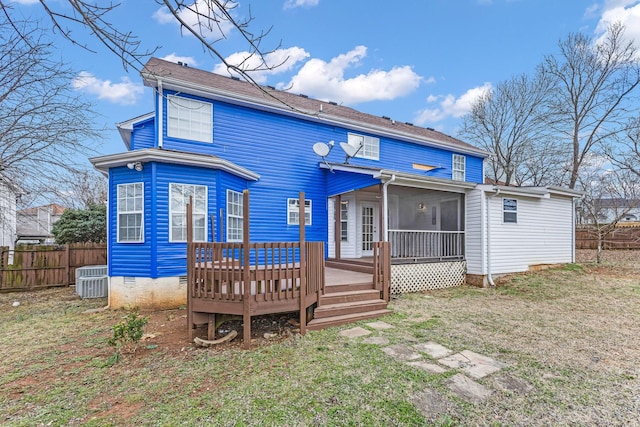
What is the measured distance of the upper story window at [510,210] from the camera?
9773 millimetres

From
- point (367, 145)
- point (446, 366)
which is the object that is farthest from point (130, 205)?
point (367, 145)

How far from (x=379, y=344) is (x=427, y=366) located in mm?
879

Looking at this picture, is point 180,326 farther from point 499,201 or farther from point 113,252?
point 499,201

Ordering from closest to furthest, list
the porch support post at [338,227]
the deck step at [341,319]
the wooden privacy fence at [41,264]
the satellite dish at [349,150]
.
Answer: the deck step at [341,319] → the satellite dish at [349,150] → the wooden privacy fence at [41,264] → the porch support post at [338,227]

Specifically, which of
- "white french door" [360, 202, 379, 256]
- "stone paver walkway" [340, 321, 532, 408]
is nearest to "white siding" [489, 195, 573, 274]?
"white french door" [360, 202, 379, 256]

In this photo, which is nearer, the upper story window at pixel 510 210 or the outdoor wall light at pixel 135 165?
the outdoor wall light at pixel 135 165

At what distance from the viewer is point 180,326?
18.4 feet

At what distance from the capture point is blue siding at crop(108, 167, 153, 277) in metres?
7.02

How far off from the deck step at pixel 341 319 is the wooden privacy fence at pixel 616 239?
18.4 metres

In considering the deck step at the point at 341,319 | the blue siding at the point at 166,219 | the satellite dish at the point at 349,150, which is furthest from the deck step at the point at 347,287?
the satellite dish at the point at 349,150

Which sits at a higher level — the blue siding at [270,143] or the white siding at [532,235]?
the blue siding at [270,143]

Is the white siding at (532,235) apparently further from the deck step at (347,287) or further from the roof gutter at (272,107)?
the deck step at (347,287)

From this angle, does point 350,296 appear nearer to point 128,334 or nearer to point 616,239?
point 128,334

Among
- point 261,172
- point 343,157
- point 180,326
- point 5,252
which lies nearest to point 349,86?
point 343,157
